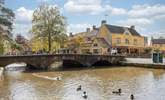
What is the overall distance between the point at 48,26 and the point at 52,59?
42.4 ft

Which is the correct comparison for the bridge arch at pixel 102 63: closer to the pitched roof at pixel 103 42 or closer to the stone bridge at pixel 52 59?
the stone bridge at pixel 52 59

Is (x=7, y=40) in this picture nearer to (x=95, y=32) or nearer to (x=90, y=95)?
(x=90, y=95)

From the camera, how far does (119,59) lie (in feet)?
202

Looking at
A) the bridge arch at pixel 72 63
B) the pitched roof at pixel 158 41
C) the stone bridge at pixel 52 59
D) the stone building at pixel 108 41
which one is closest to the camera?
the stone bridge at pixel 52 59

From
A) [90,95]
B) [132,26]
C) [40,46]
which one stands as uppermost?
[132,26]

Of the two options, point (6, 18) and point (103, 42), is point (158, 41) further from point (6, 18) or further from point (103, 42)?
point (6, 18)

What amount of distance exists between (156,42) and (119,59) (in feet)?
198


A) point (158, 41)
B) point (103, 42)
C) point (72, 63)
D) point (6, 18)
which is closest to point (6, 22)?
point (6, 18)

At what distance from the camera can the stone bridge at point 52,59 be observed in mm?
47219

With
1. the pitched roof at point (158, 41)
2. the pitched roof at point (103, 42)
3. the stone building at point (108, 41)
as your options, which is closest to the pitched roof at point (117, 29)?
the stone building at point (108, 41)

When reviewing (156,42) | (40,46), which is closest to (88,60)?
(40,46)

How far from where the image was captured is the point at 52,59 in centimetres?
5266

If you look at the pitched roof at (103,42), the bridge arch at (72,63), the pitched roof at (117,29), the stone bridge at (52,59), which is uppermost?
the pitched roof at (117,29)

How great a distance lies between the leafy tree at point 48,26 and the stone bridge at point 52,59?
9.45 meters
